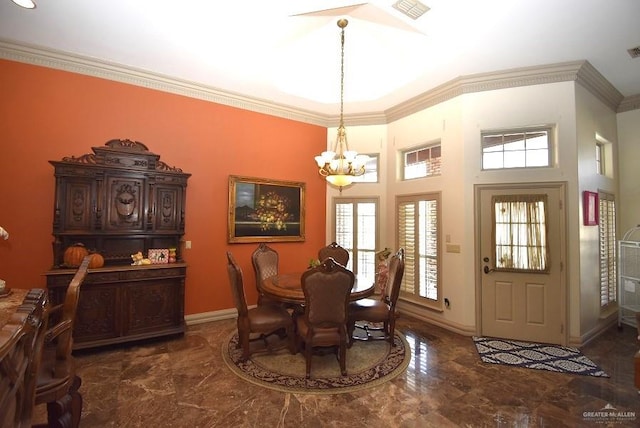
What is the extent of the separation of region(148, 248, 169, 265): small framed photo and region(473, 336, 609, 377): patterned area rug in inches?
158

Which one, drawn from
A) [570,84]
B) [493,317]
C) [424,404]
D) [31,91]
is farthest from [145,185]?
[570,84]

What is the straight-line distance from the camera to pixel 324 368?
117 inches

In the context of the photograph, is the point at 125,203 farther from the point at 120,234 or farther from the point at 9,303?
the point at 9,303

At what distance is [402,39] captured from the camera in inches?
129

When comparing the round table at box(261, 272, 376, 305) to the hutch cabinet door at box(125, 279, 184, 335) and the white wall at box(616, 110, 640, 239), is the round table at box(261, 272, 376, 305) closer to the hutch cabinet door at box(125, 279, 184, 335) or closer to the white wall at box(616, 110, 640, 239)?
the hutch cabinet door at box(125, 279, 184, 335)

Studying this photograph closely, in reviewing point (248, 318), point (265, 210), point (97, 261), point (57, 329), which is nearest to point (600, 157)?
point (265, 210)

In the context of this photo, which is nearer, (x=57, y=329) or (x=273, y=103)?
(x=57, y=329)

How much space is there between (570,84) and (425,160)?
1934 millimetres

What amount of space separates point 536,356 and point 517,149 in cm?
257

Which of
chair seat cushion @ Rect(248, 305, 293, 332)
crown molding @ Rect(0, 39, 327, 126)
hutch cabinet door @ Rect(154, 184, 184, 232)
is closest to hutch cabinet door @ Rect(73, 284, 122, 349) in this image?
hutch cabinet door @ Rect(154, 184, 184, 232)

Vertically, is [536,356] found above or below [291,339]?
below

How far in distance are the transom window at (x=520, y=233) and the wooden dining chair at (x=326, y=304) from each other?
2400 millimetres

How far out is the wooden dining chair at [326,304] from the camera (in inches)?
104

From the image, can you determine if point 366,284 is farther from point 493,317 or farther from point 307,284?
point 493,317
